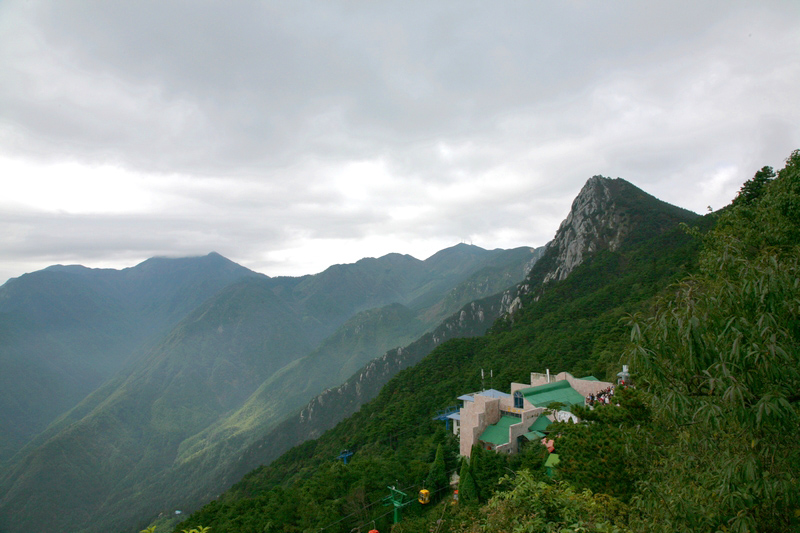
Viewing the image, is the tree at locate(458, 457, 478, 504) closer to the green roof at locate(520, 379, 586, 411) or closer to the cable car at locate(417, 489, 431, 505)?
the cable car at locate(417, 489, 431, 505)

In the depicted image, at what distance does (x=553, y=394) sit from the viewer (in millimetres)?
28172

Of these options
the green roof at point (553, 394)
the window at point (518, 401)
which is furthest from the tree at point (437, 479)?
the green roof at point (553, 394)

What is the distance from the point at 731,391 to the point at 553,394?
84.8 ft

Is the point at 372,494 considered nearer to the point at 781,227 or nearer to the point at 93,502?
the point at 781,227

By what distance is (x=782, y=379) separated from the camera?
458 centimetres

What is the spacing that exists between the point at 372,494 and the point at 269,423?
154 meters

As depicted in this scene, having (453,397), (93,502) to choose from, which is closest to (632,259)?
(453,397)

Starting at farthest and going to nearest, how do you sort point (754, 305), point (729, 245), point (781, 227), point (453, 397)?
point (453, 397)
point (781, 227)
point (729, 245)
point (754, 305)

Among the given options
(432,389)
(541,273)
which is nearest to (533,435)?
(432,389)

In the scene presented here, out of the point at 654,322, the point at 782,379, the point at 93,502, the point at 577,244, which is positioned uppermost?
the point at 577,244

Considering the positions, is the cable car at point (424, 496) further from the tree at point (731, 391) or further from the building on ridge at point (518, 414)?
the tree at point (731, 391)

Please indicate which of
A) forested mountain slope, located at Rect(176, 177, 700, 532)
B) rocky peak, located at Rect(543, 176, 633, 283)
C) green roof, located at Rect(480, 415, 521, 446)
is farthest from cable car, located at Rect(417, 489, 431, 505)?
rocky peak, located at Rect(543, 176, 633, 283)

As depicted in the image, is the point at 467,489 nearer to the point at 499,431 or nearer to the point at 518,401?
the point at 499,431

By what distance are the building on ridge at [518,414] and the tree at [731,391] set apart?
18.0m
